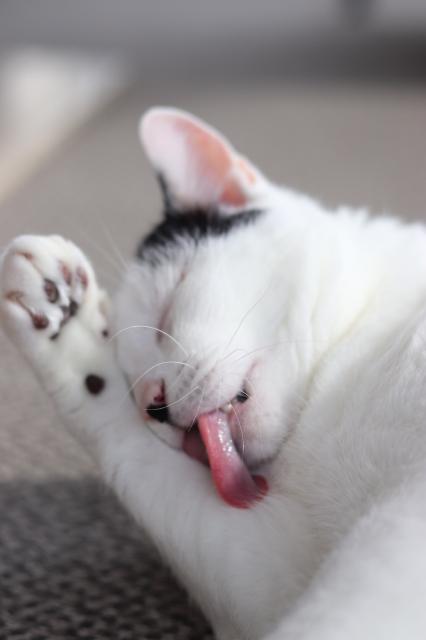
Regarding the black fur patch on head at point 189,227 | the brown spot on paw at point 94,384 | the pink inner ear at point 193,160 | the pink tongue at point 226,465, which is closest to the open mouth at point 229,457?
the pink tongue at point 226,465

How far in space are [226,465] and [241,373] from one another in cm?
10

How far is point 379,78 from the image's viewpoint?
401cm

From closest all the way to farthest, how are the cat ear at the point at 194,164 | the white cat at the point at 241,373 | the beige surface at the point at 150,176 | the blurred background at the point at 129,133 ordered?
the white cat at the point at 241,373
the blurred background at the point at 129,133
the cat ear at the point at 194,164
the beige surface at the point at 150,176

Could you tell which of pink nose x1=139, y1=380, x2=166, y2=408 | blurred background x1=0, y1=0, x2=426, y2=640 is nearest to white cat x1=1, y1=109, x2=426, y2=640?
pink nose x1=139, y1=380, x2=166, y2=408

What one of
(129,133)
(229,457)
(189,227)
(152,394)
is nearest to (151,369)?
(152,394)

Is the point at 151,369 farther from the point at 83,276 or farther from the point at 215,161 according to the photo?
the point at 215,161

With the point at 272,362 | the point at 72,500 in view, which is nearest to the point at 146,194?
the point at 72,500

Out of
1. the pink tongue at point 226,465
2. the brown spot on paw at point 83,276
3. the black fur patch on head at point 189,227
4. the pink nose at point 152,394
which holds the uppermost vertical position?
the brown spot on paw at point 83,276

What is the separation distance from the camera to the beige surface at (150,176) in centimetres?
146

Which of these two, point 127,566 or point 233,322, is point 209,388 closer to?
point 233,322

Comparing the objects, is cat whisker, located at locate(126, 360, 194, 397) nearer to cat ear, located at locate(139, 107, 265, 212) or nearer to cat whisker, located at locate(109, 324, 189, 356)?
cat whisker, located at locate(109, 324, 189, 356)

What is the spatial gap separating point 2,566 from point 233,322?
40 cm

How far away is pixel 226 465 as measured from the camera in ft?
3.25

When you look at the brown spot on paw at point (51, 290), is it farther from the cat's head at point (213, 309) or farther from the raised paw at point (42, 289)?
the cat's head at point (213, 309)
